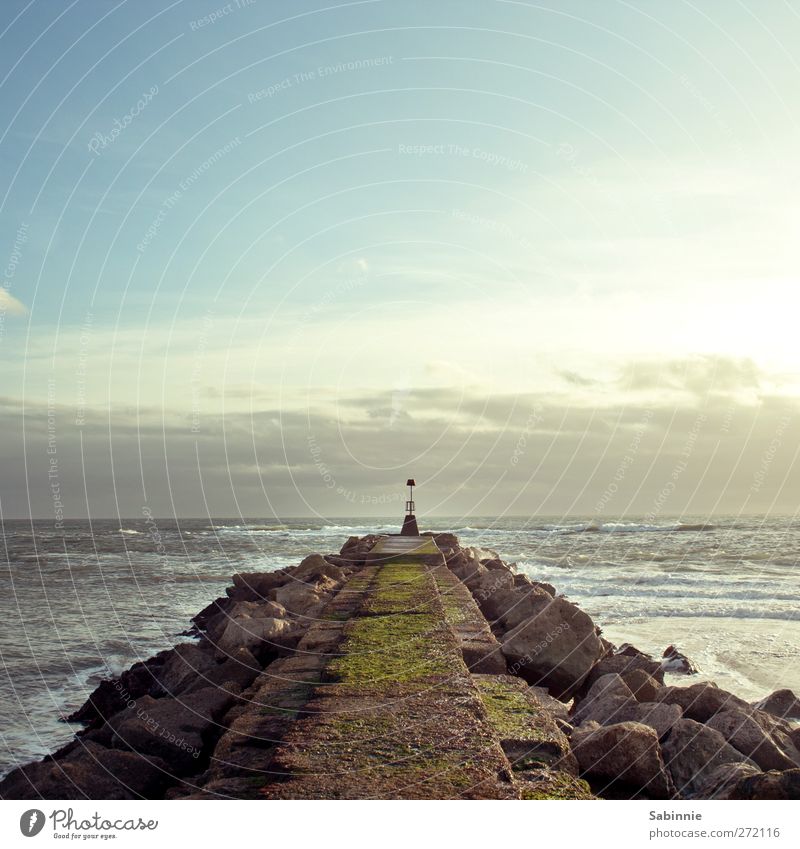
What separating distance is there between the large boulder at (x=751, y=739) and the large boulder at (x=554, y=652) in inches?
95.2

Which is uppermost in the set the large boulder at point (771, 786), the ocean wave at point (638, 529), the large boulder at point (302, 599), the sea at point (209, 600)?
the large boulder at point (771, 786)

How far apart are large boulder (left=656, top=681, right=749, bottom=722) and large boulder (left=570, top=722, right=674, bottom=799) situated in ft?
7.61

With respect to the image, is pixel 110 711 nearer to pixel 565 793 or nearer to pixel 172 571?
pixel 565 793

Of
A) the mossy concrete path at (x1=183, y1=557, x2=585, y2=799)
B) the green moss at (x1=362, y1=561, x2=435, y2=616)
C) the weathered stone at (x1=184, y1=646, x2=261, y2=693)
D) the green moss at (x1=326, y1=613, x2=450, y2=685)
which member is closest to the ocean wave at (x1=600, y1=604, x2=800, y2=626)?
the green moss at (x1=362, y1=561, x2=435, y2=616)

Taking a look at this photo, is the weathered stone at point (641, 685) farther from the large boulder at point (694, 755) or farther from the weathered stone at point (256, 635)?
the weathered stone at point (256, 635)

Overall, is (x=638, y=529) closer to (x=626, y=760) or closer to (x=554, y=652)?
(x=554, y=652)

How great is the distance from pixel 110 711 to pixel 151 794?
4595 mm

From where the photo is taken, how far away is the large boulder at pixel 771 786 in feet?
16.9

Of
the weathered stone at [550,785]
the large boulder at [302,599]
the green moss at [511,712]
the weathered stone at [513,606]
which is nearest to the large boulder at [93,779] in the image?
the green moss at [511,712]

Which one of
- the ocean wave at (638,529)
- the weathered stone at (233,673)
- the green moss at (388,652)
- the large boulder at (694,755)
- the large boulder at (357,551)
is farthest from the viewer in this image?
the ocean wave at (638,529)

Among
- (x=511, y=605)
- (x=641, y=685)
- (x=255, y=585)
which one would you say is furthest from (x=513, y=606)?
(x=255, y=585)
